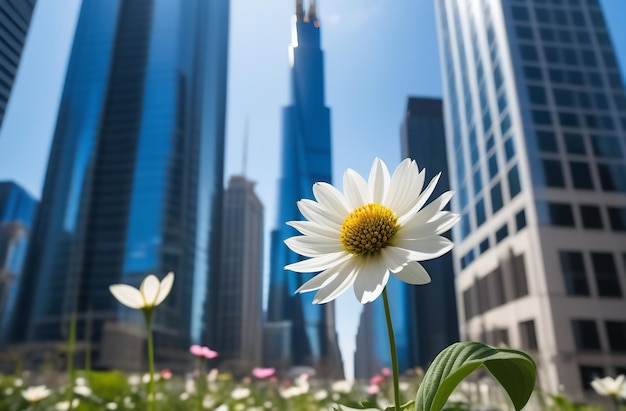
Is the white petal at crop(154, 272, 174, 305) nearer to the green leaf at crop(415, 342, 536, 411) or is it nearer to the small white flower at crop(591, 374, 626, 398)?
the green leaf at crop(415, 342, 536, 411)

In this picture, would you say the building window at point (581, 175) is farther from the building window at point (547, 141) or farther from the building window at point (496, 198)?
the building window at point (496, 198)

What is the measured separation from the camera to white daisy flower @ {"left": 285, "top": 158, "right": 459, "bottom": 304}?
7.6 inches

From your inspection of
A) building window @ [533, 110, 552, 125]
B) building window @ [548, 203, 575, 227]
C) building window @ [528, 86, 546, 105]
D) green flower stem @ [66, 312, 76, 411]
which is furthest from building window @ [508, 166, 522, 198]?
green flower stem @ [66, 312, 76, 411]

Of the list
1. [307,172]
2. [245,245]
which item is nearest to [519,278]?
[245,245]

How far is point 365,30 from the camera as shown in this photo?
1888 mm

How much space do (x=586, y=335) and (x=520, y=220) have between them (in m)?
2.54

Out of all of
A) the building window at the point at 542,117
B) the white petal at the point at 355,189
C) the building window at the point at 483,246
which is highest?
the building window at the point at 542,117

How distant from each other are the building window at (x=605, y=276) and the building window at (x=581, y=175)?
156cm

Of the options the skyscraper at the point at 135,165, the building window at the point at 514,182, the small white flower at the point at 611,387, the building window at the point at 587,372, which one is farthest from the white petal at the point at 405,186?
the skyscraper at the point at 135,165

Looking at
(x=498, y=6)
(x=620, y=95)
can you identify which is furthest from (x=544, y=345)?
(x=498, y=6)

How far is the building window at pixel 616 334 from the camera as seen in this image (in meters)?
8.51

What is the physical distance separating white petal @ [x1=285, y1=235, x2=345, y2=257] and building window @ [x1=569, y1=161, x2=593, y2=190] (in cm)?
1107

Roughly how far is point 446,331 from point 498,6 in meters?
9.26

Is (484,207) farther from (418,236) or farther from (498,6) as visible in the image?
(418,236)
